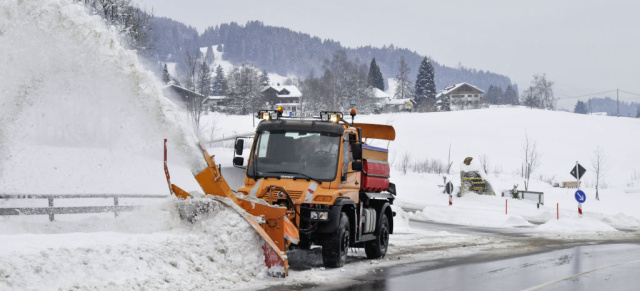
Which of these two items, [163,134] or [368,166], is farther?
[368,166]

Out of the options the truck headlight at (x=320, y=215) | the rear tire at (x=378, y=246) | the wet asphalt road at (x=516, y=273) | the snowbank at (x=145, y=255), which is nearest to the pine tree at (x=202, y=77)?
the rear tire at (x=378, y=246)

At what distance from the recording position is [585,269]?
43.5 ft

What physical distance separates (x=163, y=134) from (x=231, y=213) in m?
1.81

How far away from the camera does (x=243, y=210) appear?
10.7 metres

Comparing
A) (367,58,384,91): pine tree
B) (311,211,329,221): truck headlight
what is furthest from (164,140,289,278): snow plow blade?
(367,58,384,91): pine tree

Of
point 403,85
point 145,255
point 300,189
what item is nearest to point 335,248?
point 300,189

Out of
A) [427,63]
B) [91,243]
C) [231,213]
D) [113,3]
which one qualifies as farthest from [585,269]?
[427,63]

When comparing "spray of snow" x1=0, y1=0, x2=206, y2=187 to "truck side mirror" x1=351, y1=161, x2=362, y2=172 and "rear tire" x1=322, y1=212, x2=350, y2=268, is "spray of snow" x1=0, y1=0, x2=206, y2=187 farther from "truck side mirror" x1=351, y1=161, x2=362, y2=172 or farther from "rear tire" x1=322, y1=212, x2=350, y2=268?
"truck side mirror" x1=351, y1=161, x2=362, y2=172

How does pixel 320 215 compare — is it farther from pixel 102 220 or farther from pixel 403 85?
pixel 403 85

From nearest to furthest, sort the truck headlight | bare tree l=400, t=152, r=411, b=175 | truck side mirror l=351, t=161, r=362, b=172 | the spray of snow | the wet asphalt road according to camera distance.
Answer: the wet asphalt road < the spray of snow < the truck headlight < truck side mirror l=351, t=161, r=362, b=172 < bare tree l=400, t=152, r=411, b=175

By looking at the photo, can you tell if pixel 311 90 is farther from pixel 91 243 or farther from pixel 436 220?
pixel 91 243

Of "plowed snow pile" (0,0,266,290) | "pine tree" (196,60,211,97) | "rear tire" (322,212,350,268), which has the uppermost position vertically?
"pine tree" (196,60,211,97)

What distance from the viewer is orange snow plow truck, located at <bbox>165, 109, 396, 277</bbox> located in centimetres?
1079

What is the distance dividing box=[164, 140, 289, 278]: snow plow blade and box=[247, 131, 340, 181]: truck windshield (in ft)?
3.85
